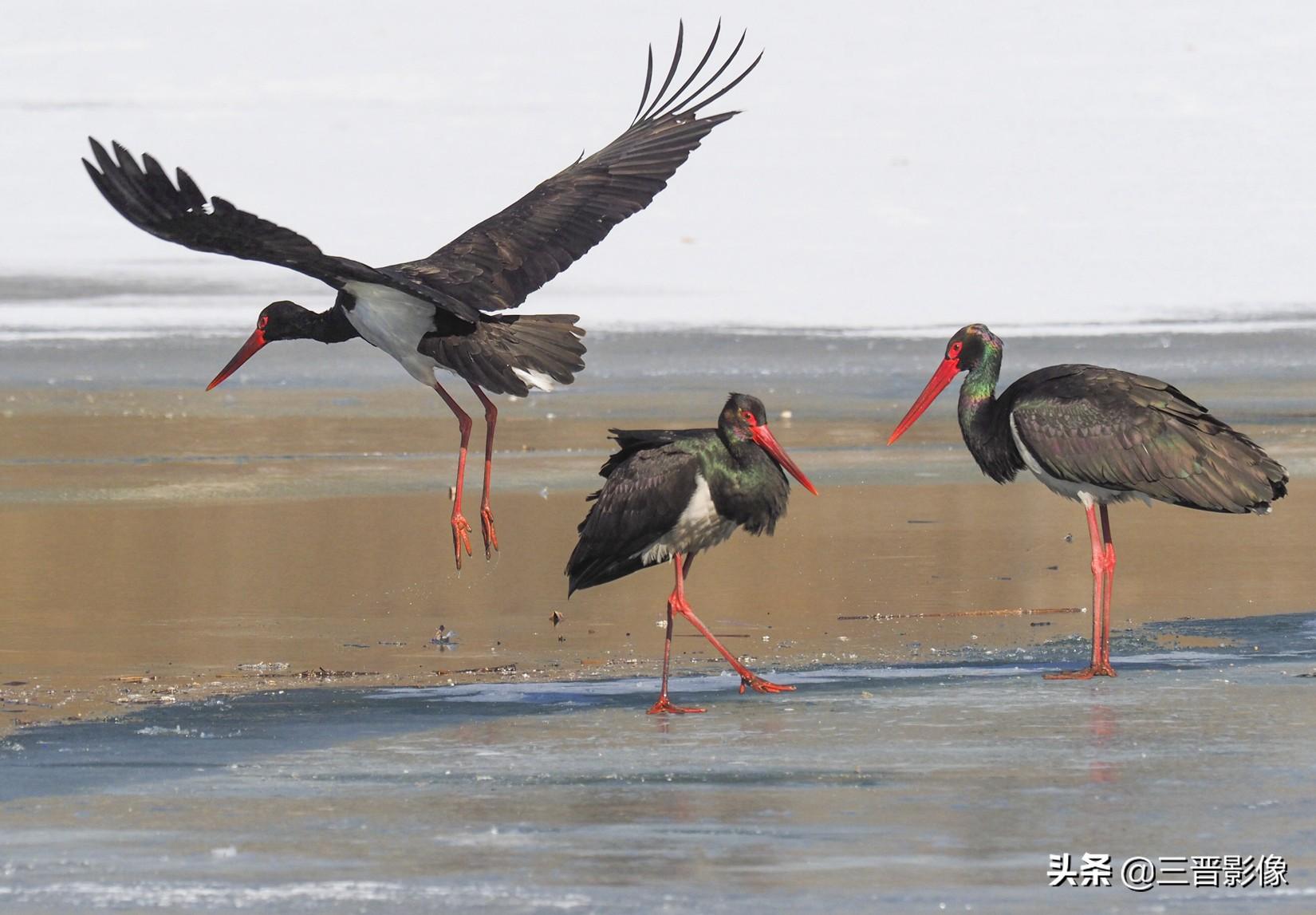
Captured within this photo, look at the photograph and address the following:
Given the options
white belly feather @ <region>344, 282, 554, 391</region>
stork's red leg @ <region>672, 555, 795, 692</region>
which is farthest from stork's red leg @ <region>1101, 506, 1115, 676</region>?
white belly feather @ <region>344, 282, 554, 391</region>

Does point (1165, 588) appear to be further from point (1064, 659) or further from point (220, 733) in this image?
point (220, 733)

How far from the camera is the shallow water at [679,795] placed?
5.27 m

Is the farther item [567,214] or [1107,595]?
[567,214]

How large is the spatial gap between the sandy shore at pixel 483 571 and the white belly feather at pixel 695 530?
0.44 meters

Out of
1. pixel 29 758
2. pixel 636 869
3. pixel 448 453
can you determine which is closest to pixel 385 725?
pixel 29 758

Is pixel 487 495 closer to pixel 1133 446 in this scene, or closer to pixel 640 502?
pixel 640 502

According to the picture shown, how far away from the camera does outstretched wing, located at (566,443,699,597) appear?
796 centimetres

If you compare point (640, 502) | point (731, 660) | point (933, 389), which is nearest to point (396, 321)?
point (640, 502)

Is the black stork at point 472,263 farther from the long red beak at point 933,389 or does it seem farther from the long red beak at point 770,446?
the long red beak at point 933,389

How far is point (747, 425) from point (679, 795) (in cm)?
206

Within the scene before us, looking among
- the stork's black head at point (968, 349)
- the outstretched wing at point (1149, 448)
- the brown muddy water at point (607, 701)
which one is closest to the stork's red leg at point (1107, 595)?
the brown muddy water at point (607, 701)

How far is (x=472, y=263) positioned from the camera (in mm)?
9453

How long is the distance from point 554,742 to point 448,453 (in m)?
8.46

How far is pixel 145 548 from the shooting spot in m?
11.3
